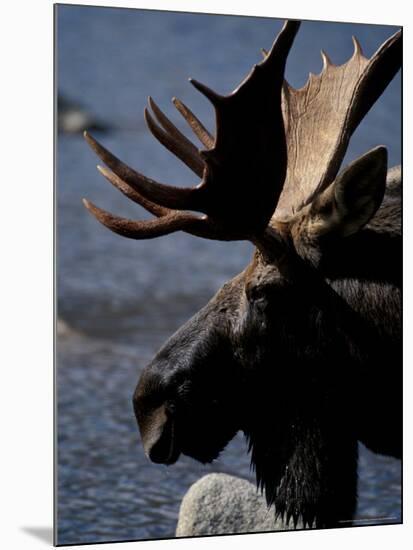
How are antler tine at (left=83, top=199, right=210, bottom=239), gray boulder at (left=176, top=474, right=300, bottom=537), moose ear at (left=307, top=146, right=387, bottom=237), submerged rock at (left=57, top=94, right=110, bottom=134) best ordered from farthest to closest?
1. submerged rock at (left=57, top=94, right=110, bottom=134)
2. gray boulder at (left=176, top=474, right=300, bottom=537)
3. antler tine at (left=83, top=199, right=210, bottom=239)
4. moose ear at (left=307, top=146, right=387, bottom=237)

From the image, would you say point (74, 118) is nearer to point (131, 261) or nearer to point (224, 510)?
point (131, 261)

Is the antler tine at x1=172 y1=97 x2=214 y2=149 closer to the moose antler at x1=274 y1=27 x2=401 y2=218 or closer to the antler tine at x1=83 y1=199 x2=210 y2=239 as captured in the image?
the moose antler at x1=274 y1=27 x2=401 y2=218

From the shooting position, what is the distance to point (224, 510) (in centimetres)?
369

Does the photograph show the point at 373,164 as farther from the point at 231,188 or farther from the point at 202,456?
the point at 202,456

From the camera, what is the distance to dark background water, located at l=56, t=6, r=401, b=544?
13.5 ft

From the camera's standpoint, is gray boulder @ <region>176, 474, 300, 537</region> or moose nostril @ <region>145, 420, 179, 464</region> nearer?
moose nostril @ <region>145, 420, 179, 464</region>

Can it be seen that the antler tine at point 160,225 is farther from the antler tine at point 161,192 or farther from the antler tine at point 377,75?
the antler tine at point 377,75

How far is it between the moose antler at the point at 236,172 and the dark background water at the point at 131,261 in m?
1.02

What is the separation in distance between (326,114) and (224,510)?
111cm

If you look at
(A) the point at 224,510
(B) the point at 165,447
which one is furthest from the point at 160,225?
(A) the point at 224,510

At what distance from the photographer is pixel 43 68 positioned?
3.51 metres

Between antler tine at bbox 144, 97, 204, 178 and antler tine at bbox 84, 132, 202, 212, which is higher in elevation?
antler tine at bbox 144, 97, 204, 178

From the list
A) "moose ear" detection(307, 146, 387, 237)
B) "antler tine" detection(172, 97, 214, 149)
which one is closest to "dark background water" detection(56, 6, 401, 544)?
"antler tine" detection(172, 97, 214, 149)

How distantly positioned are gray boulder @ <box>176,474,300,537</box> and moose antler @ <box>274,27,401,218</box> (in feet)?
2.93
